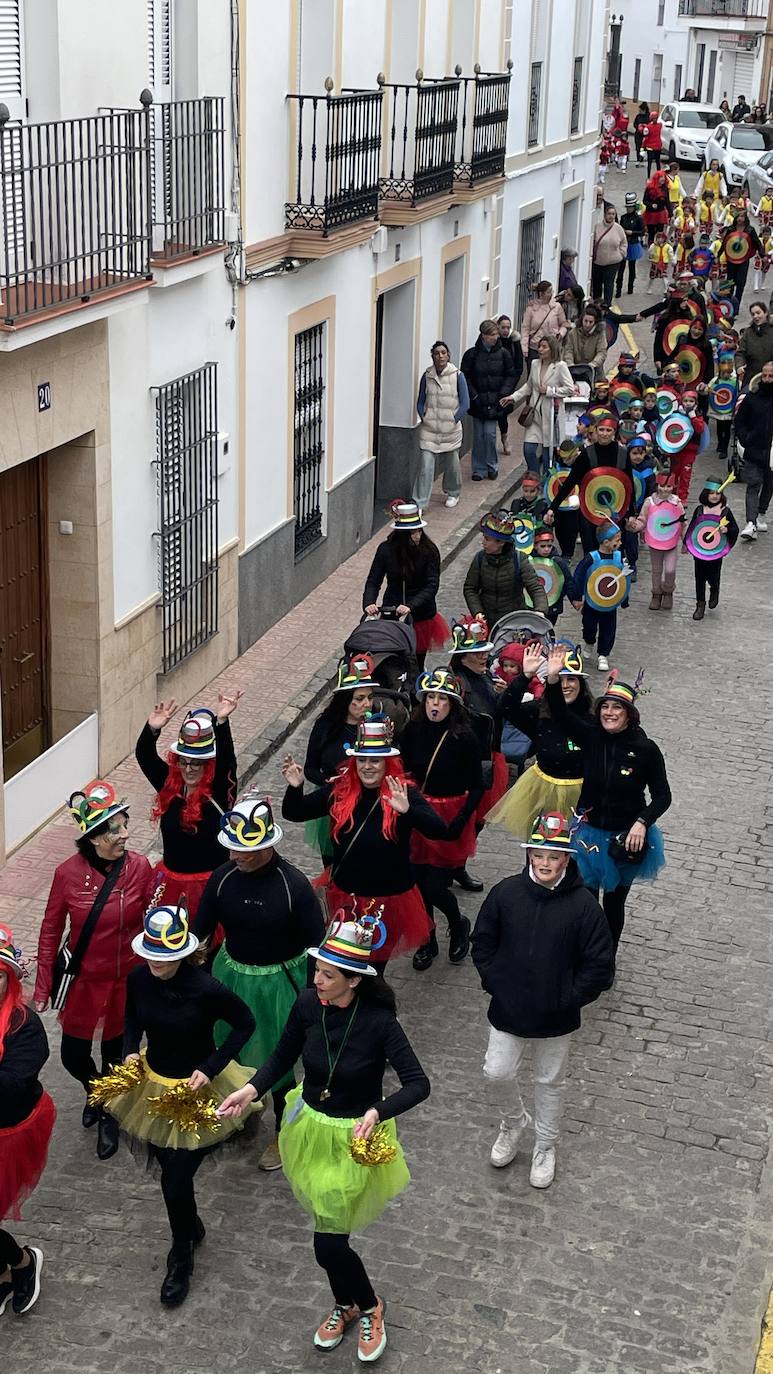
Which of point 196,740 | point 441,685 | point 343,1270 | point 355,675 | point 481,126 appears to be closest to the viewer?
point 343,1270

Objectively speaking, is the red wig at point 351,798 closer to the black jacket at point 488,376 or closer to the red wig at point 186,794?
the red wig at point 186,794

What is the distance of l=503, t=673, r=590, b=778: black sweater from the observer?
9859 millimetres

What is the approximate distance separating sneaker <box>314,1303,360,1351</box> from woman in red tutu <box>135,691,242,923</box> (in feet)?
7.01

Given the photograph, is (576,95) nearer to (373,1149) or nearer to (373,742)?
(373,742)

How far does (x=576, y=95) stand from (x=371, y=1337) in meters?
24.1

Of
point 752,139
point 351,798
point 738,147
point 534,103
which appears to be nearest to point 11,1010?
point 351,798

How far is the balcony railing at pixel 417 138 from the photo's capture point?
17.5m

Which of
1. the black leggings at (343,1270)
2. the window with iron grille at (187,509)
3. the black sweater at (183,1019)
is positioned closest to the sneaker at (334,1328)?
the black leggings at (343,1270)

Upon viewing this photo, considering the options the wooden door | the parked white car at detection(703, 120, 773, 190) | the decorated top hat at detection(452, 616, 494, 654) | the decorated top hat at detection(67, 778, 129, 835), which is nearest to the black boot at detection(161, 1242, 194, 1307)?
the decorated top hat at detection(67, 778, 129, 835)

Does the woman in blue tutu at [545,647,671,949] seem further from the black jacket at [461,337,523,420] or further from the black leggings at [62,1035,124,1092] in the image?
the black jacket at [461,337,523,420]

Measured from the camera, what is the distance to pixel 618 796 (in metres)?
9.33

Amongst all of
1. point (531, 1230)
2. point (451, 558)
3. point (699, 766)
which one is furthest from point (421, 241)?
point (531, 1230)

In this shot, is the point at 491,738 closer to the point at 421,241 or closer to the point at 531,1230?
the point at 531,1230

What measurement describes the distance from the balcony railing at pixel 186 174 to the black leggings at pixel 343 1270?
23.8 ft
